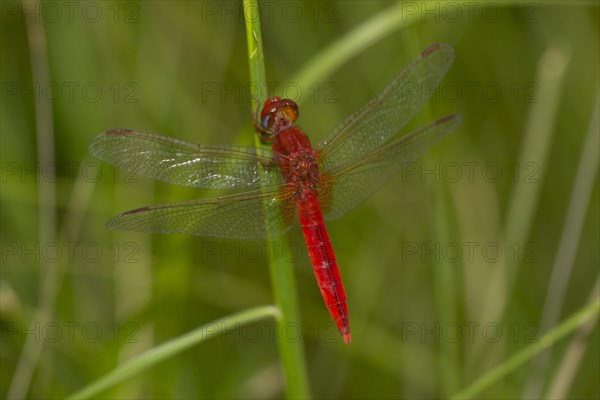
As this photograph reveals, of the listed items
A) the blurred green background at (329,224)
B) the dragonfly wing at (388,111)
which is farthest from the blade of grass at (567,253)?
the dragonfly wing at (388,111)

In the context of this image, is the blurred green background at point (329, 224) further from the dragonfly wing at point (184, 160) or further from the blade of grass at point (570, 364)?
the dragonfly wing at point (184, 160)

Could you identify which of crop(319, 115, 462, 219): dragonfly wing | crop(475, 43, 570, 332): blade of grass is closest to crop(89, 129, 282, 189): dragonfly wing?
crop(319, 115, 462, 219): dragonfly wing

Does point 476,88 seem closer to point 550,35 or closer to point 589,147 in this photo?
point 550,35

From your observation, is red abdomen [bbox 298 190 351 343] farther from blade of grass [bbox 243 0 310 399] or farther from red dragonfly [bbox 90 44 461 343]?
blade of grass [bbox 243 0 310 399]

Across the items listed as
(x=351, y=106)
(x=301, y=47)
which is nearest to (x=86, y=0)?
(x=301, y=47)

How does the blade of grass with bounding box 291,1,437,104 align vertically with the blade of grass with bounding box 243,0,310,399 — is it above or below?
above

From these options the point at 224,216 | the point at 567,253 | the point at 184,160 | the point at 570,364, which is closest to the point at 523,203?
the point at 567,253

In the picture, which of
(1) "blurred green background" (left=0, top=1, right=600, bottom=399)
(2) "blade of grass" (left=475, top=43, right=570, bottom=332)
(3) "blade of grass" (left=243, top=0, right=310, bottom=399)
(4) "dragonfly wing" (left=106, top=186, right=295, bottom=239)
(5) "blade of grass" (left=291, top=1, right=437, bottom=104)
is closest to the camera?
(3) "blade of grass" (left=243, top=0, right=310, bottom=399)
